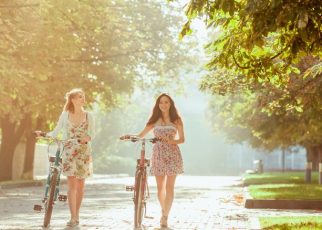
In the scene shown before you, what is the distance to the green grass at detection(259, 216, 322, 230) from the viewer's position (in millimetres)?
10984

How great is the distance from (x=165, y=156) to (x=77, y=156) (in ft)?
4.02

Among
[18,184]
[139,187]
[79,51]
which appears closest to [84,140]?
[139,187]

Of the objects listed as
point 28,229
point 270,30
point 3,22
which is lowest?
point 28,229

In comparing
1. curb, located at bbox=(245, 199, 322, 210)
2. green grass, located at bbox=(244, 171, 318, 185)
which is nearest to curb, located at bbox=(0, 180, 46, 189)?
A: green grass, located at bbox=(244, 171, 318, 185)

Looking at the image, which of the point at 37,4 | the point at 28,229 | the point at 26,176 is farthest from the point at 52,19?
the point at 26,176

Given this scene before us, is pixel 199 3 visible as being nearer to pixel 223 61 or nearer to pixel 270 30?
pixel 270 30

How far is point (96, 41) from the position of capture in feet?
106

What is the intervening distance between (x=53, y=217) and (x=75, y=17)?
9433mm

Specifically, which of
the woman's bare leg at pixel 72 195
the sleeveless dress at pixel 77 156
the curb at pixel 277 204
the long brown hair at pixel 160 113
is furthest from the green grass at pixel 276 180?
the woman's bare leg at pixel 72 195

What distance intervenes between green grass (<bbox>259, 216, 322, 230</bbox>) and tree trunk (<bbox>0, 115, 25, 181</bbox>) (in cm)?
2355

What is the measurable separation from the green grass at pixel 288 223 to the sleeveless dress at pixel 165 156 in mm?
1474

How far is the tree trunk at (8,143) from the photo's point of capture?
3503 centimetres

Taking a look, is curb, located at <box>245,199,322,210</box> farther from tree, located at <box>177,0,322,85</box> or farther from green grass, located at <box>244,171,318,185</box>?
green grass, located at <box>244,171,318,185</box>

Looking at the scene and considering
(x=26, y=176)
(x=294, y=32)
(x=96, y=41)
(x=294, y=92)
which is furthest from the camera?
(x=26, y=176)
